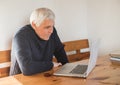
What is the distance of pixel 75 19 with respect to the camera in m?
2.84

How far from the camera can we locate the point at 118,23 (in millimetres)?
2543

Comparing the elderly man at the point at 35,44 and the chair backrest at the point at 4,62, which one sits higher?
the elderly man at the point at 35,44

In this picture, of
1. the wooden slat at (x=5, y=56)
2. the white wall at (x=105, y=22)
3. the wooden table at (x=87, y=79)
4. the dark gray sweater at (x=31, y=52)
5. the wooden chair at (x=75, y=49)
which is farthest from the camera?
the wooden chair at (x=75, y=49)

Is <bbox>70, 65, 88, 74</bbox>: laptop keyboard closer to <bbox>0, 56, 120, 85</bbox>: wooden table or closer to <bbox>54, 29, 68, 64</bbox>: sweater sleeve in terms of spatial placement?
<bbox>0, 56, 120, 85</bbox>: wooden table

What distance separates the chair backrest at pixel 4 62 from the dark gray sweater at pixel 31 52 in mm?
180

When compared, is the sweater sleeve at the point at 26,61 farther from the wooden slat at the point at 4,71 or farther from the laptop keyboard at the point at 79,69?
the wooden slat at the point at 4,71

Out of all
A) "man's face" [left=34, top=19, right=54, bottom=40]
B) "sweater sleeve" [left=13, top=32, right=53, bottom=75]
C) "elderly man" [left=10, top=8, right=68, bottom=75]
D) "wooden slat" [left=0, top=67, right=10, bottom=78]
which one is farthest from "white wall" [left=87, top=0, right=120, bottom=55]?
"wooden slat" [left=0, top=67, right=10, bottom=78]

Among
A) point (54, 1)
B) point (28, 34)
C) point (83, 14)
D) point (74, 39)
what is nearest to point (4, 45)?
point (28, 34)

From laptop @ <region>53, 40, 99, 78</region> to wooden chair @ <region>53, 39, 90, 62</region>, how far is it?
36.0 inches

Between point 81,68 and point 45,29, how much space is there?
21.4 inches

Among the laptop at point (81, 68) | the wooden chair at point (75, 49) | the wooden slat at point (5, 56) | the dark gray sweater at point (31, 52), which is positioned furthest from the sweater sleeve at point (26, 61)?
the wooden chair at point (75, 49)

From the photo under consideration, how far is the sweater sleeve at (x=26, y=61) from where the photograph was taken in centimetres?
168

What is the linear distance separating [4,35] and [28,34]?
37 cm

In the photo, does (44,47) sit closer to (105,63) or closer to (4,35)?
(4,35)
